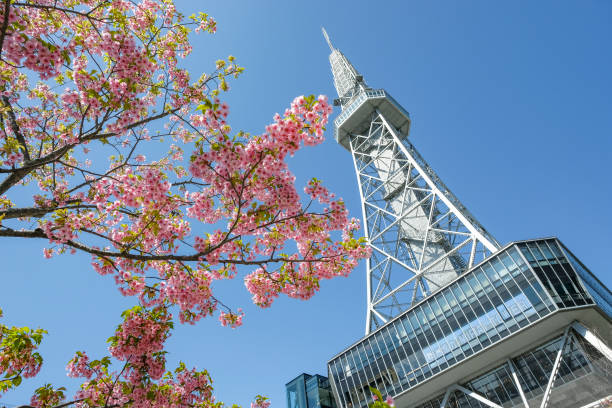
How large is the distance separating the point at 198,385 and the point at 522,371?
29.2 m

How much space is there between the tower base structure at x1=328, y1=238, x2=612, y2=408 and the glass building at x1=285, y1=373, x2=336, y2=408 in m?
8.78

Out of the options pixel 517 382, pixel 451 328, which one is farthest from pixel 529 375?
pixel 451 328

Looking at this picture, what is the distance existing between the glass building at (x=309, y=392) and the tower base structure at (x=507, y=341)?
8.78 metres

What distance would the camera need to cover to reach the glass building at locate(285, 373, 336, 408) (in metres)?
43.2

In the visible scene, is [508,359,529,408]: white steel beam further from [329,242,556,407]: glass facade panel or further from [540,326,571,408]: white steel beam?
[540,326,571,408]: white steel beam

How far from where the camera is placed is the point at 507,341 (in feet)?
88.5

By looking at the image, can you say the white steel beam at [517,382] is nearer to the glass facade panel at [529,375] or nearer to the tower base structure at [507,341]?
the tower base structure at [507,341]

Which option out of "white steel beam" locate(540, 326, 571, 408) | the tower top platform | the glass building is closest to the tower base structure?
"white steel beam" locate(540, 326, 571, 408)

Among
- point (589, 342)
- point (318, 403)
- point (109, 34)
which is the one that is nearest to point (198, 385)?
point (109, 34)

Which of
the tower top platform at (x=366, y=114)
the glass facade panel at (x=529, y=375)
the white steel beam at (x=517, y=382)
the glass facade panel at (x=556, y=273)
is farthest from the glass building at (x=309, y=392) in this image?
the tower top platform at (x=366, y=114)

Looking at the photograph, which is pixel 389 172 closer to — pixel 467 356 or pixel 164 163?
pixel 467 356

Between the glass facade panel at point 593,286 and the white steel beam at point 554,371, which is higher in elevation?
the glass facade panel at point 593,286

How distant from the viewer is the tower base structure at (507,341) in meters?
25.1

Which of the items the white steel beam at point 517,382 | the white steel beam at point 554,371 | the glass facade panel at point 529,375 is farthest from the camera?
the white steel beam at point 517,382
